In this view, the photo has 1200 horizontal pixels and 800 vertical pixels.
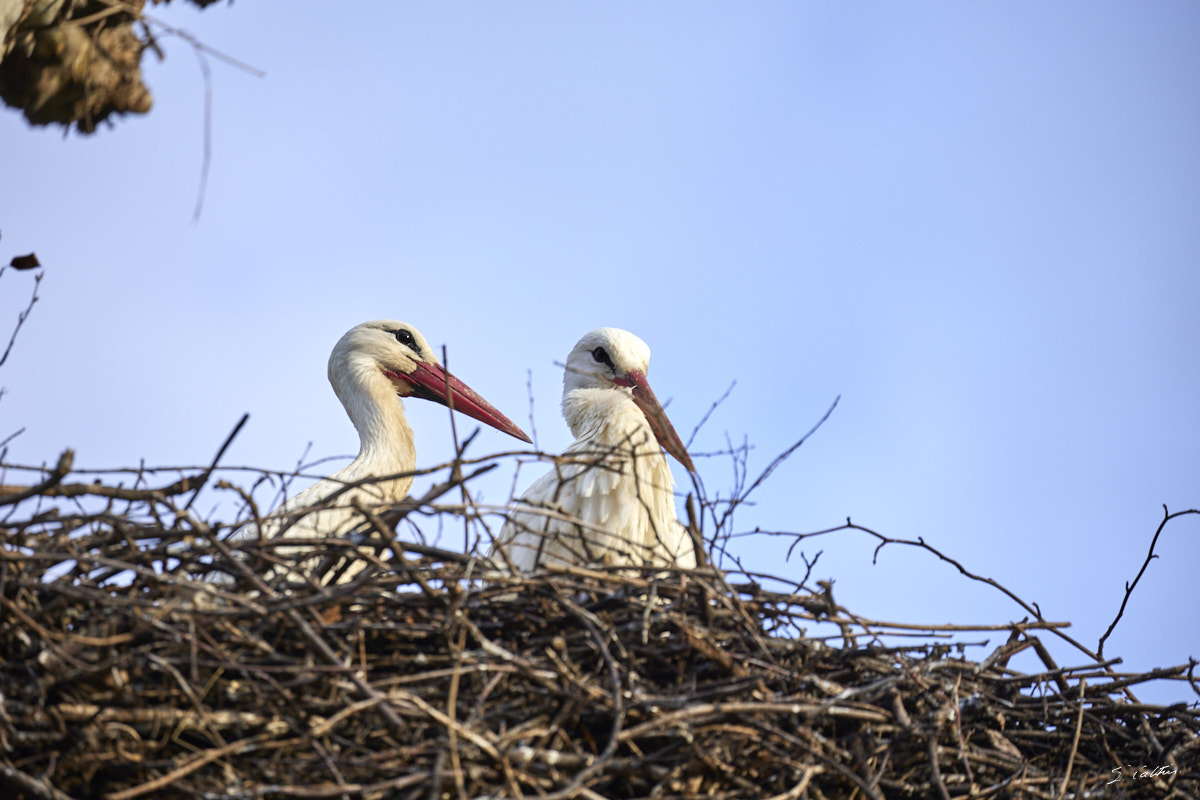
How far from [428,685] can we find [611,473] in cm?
146

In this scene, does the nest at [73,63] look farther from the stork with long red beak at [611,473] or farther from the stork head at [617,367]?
the stork head at [617,367]

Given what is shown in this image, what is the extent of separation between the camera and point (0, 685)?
2.05m

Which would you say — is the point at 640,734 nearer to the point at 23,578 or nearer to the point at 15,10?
the point at 23,578

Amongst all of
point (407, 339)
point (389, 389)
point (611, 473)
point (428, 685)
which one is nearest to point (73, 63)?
point (428, 685)

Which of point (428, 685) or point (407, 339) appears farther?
point (407, 339)

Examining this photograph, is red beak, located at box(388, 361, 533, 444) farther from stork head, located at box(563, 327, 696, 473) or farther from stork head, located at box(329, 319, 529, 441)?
stork head, located at box(563, 327, 696, 473)

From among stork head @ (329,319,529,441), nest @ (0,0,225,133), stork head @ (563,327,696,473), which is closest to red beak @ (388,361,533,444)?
stork head @ (329,319,529,441)

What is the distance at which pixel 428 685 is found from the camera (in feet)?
7.15

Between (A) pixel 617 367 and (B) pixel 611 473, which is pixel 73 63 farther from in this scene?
(A) pixel 617 367

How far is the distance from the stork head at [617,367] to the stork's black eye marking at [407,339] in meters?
0.63

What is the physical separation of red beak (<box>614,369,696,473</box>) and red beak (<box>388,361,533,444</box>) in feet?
1.86

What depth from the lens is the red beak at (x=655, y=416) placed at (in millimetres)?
4000

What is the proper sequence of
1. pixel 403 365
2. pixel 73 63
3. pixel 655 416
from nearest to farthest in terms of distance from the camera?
pixel 73 63 < pixel 655 416 < pixel 403 365

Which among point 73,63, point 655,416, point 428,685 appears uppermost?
point 655,416
